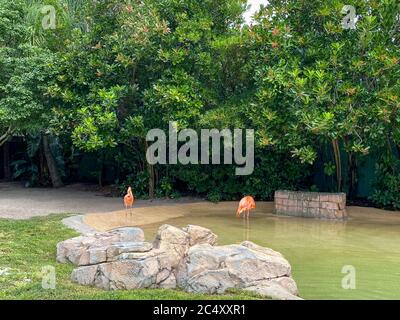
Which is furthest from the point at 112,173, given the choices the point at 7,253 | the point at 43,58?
the point at 7,253

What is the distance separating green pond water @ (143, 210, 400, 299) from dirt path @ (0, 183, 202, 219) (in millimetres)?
2071

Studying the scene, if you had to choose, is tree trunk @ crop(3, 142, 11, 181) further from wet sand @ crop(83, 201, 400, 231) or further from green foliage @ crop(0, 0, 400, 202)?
wet sand @ crop(83, 201, 400, 231)

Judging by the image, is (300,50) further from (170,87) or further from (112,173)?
(112,173)

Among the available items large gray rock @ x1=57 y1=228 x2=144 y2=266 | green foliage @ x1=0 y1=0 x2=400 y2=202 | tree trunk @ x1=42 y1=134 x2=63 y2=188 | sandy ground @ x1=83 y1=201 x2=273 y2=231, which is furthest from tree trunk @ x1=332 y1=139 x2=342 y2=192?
tree trunk @ x1=42 y1=134 x2=63 y2=188

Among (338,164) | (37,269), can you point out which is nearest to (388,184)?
(338,164)

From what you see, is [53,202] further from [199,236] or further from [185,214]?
[199,236]

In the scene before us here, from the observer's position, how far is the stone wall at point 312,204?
36.8 feet

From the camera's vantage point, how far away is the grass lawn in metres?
5.11

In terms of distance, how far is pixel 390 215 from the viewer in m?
11.6

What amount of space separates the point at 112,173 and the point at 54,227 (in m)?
8.20

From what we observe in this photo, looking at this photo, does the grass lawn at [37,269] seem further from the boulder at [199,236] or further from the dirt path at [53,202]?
the dirt path at [53,202]

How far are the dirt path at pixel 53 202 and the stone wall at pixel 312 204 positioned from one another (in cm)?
292

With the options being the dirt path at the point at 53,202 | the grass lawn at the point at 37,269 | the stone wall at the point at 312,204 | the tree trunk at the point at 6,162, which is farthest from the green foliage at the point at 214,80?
the tree trunk at the point at 6,162

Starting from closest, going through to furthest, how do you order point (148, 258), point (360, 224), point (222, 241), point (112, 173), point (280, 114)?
1. point (148, 258)
2. point (222, 241)
3. point (360, 224)
4. point (280, 114)
5. point (112, 173)
